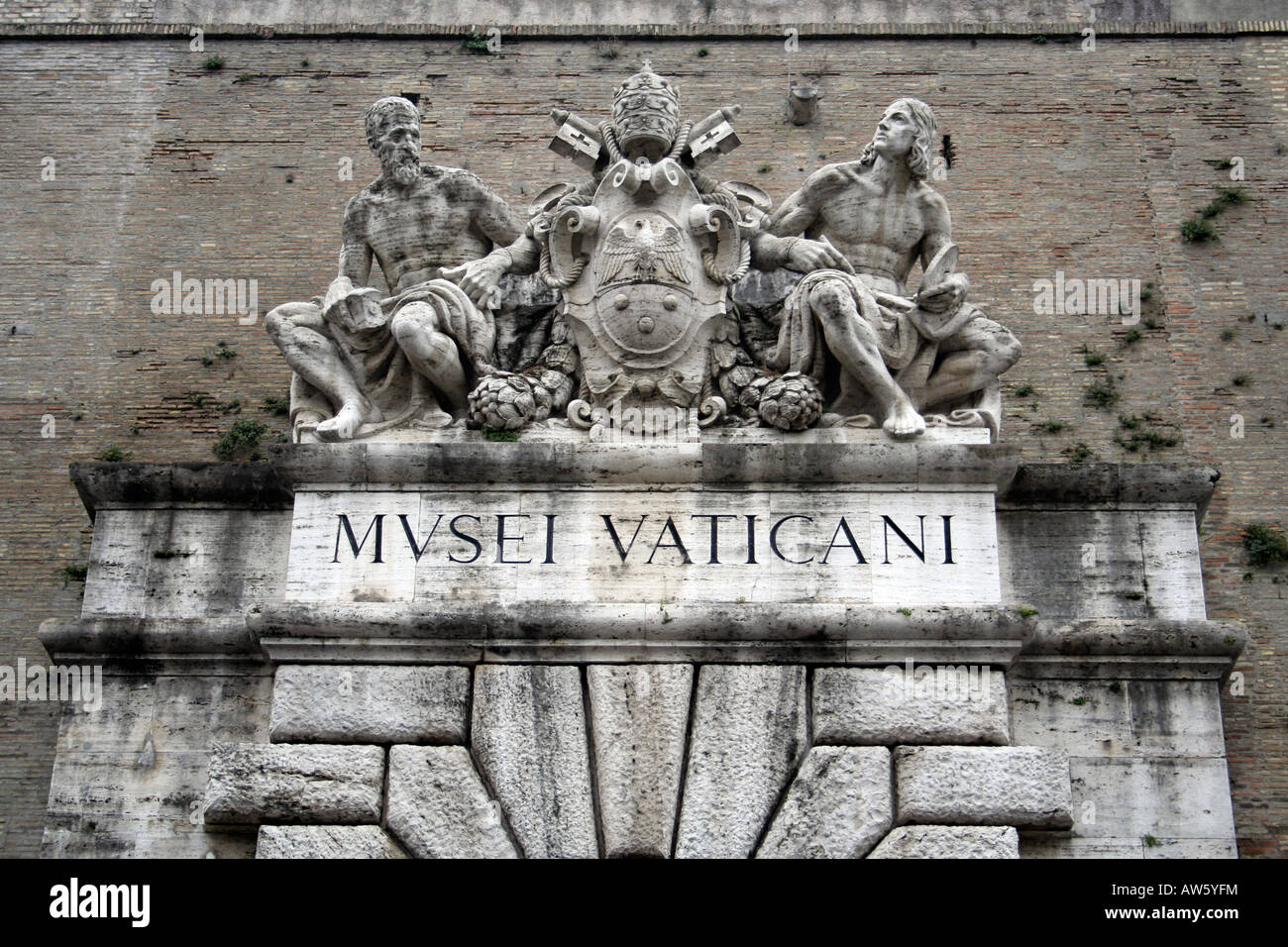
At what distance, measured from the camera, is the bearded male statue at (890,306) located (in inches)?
418

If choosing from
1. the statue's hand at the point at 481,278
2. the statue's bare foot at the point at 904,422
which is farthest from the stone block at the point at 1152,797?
the statue's hand at the point at 481,278

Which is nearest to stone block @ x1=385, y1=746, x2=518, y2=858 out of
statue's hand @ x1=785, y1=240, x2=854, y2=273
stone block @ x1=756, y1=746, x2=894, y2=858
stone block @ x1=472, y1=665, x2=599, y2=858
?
stone block @ x1=472, y1=665, x2=599, y2=858

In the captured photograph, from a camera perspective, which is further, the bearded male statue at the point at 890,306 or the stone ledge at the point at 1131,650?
the bearded male statue at the point at 890,306

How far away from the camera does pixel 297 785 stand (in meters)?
9.80

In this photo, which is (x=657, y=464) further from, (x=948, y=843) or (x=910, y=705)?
(x=948, y=843)

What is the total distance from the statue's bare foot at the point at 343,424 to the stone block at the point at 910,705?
8.37ft

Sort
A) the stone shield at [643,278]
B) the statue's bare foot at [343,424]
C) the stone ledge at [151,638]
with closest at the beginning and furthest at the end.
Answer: the stone ledge at [151,638] < the statue's bare foot at [343,424] < the stone shield at [643,278]

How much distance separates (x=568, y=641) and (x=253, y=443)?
3.82m

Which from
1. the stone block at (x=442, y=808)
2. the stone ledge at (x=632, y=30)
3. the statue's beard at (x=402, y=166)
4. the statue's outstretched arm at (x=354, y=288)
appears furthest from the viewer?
the stone ledge at (x=632, y=30)

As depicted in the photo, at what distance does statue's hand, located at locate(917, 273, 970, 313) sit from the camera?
10.7 m

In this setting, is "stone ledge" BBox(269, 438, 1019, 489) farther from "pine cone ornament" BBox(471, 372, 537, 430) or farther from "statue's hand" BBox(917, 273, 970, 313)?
"statue's hand" BBox(917, 273, 970, 313)

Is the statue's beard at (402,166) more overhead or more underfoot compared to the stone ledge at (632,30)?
more underfoot

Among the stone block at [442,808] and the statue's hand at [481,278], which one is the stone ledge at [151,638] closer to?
the stone block at [442,808]

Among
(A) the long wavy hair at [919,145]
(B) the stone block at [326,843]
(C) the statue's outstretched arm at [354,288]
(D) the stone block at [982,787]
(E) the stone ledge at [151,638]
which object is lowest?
(B) the stone block at [326,843]
